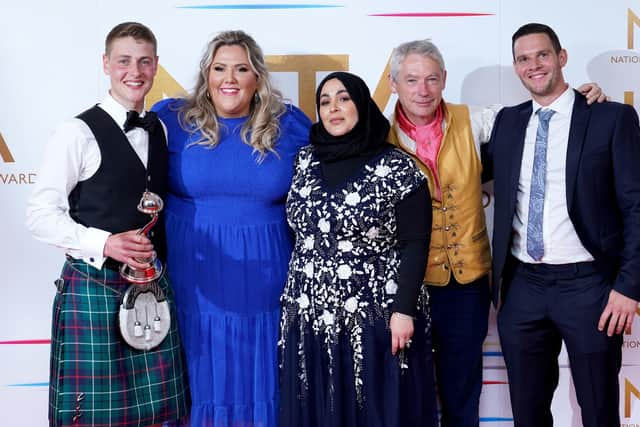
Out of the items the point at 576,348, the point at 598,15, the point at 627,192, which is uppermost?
the point at 598,15

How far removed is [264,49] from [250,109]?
0.61 meters

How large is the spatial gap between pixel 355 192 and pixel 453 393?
1.02 m

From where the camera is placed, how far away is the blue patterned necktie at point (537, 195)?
245 cm

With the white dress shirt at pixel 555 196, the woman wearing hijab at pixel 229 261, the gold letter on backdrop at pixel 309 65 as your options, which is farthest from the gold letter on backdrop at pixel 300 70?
the white dress shirt at pixel 555 196

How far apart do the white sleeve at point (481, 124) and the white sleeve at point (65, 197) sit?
4.68 feet

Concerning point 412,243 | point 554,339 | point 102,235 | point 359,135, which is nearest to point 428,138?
point 359,135

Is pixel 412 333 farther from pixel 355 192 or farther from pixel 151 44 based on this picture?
pixel 151 44

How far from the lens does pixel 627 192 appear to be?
7.65 ft

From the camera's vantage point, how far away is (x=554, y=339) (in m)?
2.57

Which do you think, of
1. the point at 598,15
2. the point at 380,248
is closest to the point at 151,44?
the point at 380,248

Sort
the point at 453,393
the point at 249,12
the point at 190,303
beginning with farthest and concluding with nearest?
the point at 249,12 → the point at 453,393 → the point at 190,303

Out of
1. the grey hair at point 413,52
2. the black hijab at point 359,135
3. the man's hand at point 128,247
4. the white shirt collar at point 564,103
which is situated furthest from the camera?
the grey hair at point 413,52

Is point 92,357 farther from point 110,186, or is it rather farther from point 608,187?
point 608,187

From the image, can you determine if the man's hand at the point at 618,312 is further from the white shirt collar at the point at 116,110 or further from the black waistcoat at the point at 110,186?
the white shirt collar at the point at 116,110
